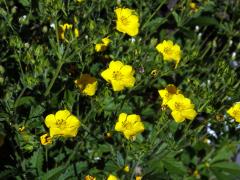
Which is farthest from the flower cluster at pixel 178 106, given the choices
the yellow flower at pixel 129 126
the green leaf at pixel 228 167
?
the green leaf at pixel 228 167

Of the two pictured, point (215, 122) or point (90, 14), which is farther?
point (90, 14)

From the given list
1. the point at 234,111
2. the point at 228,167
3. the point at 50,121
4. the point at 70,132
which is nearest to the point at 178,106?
the point at 234,111

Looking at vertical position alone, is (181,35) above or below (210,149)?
above

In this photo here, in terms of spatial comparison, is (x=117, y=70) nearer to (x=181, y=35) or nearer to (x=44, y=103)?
(x=44, y=103)

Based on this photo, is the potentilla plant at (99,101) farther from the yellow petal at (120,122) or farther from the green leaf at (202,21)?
the green leaf at (202,21)

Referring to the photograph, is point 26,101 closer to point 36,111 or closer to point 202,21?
point 36,111

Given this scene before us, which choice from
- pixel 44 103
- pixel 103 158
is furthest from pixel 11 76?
pixel 103 158

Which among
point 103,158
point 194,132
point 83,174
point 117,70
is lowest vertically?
point 103,158

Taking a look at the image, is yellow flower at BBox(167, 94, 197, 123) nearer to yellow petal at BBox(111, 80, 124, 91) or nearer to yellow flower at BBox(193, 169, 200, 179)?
yellow petal at BBox(111, 80, 124, 91)
